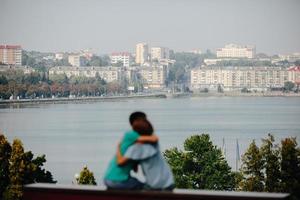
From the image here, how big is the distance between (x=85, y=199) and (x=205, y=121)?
2560 centimetres

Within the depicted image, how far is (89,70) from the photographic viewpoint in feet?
170

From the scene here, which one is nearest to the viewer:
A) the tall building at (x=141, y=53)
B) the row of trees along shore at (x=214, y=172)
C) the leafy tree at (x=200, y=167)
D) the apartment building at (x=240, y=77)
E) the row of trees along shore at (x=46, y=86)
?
the row of trees along shore at (x=214, y=172)

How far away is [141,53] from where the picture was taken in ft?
208

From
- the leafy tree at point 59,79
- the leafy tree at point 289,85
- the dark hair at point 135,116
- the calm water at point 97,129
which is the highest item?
the dark hair at point 135,116

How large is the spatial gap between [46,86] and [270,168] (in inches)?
1236

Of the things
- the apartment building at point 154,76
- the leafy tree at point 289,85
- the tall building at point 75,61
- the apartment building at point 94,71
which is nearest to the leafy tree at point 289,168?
the leafy tree at point 289,85

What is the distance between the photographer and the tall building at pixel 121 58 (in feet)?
194

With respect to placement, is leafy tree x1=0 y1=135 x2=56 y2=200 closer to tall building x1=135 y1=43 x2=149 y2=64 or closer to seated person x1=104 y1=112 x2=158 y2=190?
seated person x1=104 y1=112 x2=158 y2=190

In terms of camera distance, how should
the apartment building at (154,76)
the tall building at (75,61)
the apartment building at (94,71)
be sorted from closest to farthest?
the apartment building at (94,71), the apartment building at (154,76), the tall building at (75,61)

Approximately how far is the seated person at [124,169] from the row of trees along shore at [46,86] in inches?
1209

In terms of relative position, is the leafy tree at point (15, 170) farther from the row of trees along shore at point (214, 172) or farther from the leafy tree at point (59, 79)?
the leafy tree at point (59, 79)

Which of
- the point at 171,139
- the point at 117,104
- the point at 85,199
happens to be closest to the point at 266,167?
the point at 85,199

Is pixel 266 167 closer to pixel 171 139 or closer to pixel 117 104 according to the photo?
pixel 171 139

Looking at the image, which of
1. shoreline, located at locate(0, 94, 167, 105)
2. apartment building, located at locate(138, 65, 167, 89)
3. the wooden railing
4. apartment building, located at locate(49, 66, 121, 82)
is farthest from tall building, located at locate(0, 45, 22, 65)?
the wooden railing
